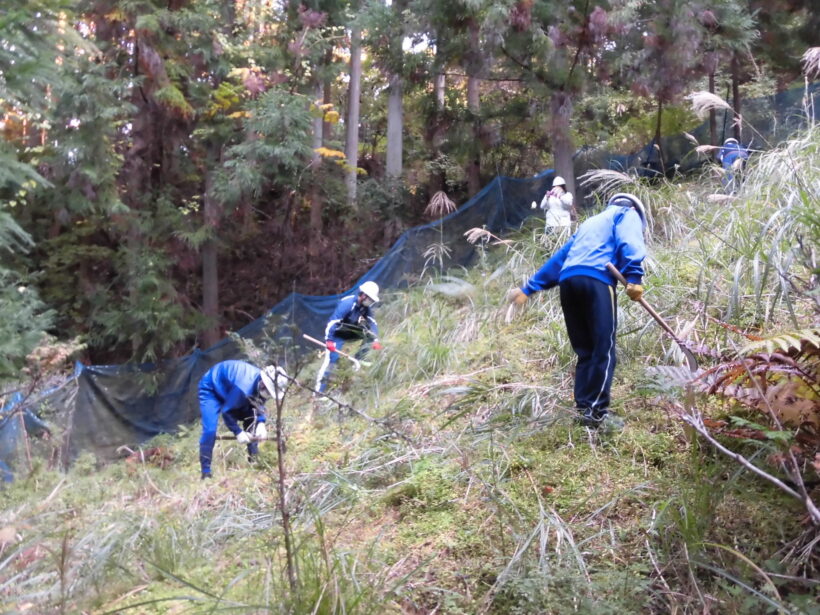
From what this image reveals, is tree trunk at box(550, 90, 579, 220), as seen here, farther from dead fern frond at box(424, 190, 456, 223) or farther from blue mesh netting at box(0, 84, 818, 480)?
dead fern frond at box(424, 190, 456, 223)

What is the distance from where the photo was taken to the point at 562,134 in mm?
9734

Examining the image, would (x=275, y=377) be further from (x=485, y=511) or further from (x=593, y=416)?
(x=593, y=416)

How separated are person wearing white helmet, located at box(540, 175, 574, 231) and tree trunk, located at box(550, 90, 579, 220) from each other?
23 cm

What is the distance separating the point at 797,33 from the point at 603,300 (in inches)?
371

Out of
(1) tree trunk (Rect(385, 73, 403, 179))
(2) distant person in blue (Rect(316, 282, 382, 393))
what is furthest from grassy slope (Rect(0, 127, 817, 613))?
(1) tree trunk (Rect(385, 73, 403, 179))

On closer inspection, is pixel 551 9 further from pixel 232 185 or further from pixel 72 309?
pixel 72 309

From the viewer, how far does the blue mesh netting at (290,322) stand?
410 inches

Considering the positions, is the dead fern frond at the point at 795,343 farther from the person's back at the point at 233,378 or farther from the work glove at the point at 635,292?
the person's back at the point at 233,378

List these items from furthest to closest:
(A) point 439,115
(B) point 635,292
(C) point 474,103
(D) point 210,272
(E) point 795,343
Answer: (D) point 210,272, (C) point 474,103, (A) point 439,115, (B) point 635,292, (E) point 795,343

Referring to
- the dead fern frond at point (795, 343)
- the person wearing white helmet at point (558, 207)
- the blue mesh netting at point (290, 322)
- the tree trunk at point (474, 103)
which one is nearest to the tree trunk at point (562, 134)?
the person wearing white helmet at point (558, 207)

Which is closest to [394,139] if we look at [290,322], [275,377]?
[290,322]

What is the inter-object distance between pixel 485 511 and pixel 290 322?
295 inches

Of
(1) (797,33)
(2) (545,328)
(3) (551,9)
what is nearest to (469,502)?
(2) (545,328)

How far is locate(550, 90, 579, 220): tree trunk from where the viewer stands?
9.54 m
